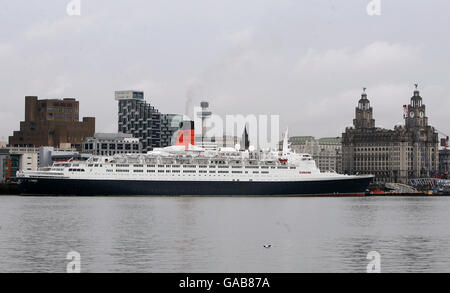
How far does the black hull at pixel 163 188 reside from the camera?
4119 inches

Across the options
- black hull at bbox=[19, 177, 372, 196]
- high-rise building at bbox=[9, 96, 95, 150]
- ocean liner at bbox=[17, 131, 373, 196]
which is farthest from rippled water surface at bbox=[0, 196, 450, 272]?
high-rise building at bbox=[9, 96, 95, 150]

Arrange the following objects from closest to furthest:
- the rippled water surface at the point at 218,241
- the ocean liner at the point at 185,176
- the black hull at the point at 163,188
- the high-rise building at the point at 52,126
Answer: the rippled water surface at the point at 218,241 → the black hull at the point at 163,188 → the ocean liner at the point at 185,176 → the high-rise building at the point at 52,126

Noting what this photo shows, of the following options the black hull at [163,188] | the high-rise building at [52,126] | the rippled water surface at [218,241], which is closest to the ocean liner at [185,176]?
the black hull at [163,188]

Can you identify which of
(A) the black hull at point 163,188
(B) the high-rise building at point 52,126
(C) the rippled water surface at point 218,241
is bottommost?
(C) the rippled water surface at point 218,241

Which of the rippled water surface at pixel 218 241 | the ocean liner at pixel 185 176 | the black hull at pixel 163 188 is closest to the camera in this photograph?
the rippled water surface at pixel 218 241

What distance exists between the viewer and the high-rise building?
190125 millimetres

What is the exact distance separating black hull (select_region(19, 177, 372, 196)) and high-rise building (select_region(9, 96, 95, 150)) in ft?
270

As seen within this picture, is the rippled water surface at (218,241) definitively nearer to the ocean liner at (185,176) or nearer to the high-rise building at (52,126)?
the ocean liner at (185,176)

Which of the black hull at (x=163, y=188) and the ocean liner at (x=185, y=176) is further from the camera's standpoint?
the ocean liner at (x=185, y=176)

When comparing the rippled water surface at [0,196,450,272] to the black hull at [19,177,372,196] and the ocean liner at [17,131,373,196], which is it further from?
the ocean liner at [17,131,373,196]

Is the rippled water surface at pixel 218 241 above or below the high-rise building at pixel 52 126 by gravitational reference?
below

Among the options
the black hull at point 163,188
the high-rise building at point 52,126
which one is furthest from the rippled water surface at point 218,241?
the high-rise building at point 52,126
